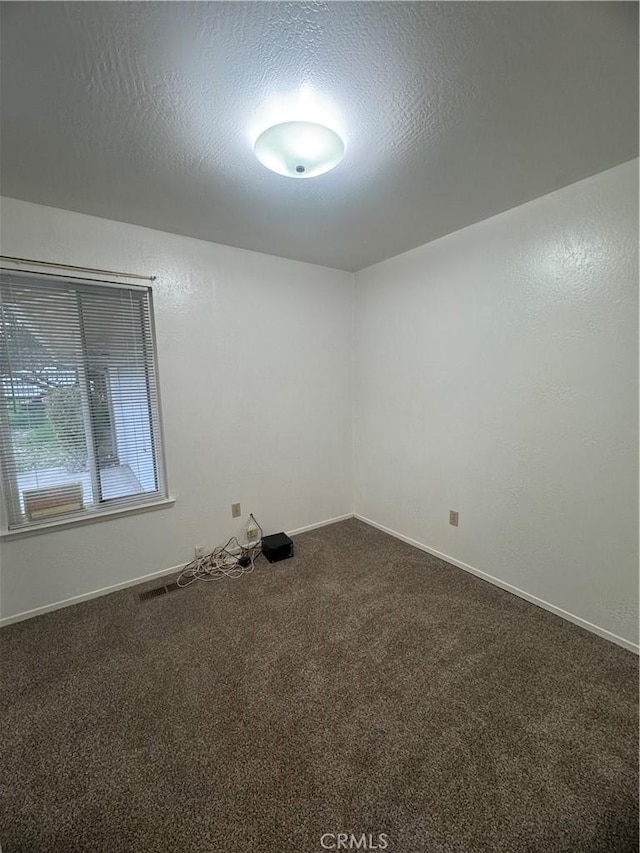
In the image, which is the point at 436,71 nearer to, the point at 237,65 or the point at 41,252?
the point at 237,65

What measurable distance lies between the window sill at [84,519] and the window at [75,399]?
3cm

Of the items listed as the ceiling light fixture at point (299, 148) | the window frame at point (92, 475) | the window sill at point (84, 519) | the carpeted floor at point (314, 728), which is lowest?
the carpeted floor at point (314, 728)

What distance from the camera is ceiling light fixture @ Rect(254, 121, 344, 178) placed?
1354 millimetres

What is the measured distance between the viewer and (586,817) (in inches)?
43.9

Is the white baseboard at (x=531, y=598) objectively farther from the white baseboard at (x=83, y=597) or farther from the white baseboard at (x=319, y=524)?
the white baseboard at (x=83, y=597)

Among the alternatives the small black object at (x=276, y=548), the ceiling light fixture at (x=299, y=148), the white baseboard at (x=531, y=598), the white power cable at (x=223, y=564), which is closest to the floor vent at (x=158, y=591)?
the white power cable at (x=223, y=564)

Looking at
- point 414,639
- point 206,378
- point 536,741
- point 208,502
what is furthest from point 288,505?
point 536,741

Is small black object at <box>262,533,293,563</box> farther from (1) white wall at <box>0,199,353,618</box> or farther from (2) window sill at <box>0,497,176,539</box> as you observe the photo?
(2) window sill at <box>0,497,176,539</box>

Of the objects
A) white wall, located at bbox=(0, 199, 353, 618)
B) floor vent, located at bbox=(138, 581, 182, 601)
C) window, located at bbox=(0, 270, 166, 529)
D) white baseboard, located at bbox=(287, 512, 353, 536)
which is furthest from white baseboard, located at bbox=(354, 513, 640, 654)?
window, located at bbox=(0, 270, 166, 529)

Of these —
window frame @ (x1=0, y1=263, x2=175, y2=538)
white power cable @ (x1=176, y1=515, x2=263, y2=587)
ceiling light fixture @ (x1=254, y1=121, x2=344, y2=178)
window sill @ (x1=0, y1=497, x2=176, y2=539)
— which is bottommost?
white power cable @ (x1=176, y1=515, x2=263, y2=587)

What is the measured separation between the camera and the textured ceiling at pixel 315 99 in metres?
1.01

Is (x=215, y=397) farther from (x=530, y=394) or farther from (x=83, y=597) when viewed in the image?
(x=530, y=394)

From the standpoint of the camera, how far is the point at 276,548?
274 centimetres

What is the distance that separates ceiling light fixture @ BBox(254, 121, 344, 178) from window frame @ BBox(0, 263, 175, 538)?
133cm
